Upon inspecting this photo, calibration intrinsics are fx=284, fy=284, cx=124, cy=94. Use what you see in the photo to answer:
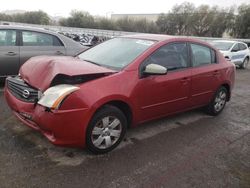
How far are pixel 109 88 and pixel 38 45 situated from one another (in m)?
3.91

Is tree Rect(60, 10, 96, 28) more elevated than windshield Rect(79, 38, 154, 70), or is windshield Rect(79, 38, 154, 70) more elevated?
tree Rect(60, 10, 96, 28)

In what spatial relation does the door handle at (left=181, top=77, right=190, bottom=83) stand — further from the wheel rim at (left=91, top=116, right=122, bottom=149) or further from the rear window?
the rear window

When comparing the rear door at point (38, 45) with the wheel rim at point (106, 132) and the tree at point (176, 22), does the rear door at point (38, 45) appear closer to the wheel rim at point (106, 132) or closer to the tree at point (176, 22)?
the wheel rim at point (106, 132)

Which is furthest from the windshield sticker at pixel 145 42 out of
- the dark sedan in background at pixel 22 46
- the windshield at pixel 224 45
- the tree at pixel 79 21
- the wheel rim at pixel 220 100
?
the tree at pixel 79 21

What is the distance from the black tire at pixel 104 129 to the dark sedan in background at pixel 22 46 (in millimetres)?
3673

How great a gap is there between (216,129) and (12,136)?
133 inches

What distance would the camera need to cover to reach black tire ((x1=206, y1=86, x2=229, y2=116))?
5.62 metres

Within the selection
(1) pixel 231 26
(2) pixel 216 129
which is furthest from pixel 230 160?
(1) pixel 231 26

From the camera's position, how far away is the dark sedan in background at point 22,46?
20.9 feet

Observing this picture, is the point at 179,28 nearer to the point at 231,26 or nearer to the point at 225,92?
the point at 231,26

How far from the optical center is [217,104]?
18.9ft

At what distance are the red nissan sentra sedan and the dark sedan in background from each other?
90.5 inches

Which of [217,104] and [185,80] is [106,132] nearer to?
[185,80]

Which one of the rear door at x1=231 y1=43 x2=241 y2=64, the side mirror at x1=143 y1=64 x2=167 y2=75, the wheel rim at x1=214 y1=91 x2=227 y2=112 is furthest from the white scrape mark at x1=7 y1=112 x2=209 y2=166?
the rear door at x1=231 y1=43 x2=241 y2=64
